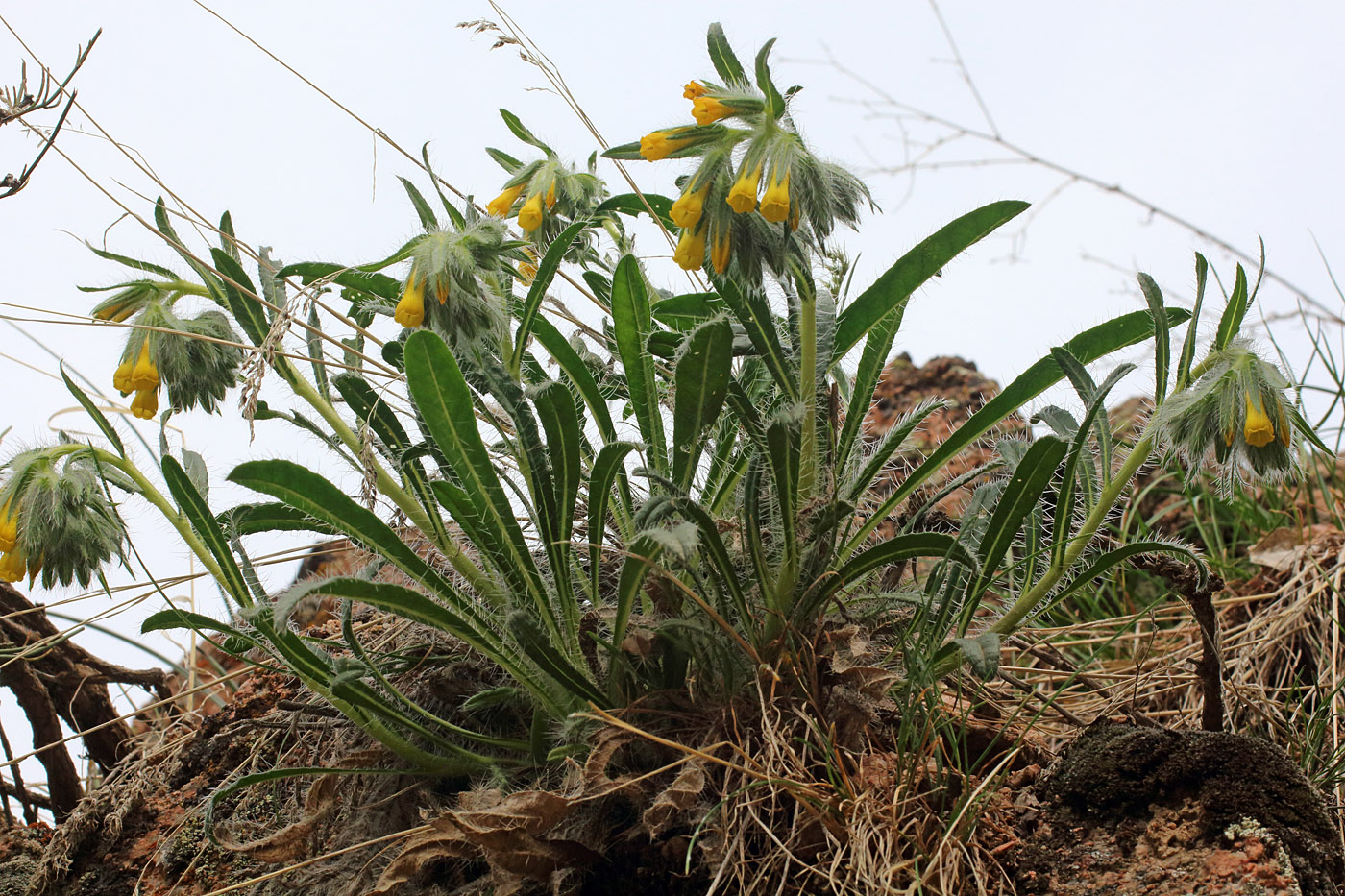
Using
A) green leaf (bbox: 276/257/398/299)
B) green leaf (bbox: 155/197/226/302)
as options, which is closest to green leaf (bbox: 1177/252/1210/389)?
green leaf (bbox: 276/257/398/299)

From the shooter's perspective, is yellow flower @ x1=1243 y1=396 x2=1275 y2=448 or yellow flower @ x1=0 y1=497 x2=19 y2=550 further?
yellow flower @ x1=0 y1=497 x2=19 y2=550

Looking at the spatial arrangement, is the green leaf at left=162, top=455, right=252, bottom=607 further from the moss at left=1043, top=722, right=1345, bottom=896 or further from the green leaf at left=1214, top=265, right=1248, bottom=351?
the green leaf at left=1214, top=265, right=1248, bottom=351

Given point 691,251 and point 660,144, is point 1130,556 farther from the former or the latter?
point 660,144

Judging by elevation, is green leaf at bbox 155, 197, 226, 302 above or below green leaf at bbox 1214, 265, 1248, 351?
above

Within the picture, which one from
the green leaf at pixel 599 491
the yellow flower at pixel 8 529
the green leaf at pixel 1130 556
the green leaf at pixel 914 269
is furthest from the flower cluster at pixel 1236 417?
the yellow flower at pixel 8 529

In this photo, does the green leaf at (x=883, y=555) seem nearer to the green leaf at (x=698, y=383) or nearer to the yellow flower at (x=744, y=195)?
the green leaf at (x=698, y=383)

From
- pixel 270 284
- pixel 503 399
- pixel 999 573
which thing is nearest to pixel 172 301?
pixel 270 284

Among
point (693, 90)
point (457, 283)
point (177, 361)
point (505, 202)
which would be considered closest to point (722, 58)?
point (693, 90)

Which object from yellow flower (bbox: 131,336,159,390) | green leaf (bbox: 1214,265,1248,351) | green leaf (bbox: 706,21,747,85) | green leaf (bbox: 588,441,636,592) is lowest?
green leaf (bbox: 1214,265,1248,351)

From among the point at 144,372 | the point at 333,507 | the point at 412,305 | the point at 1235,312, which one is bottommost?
the point at 1235,312
